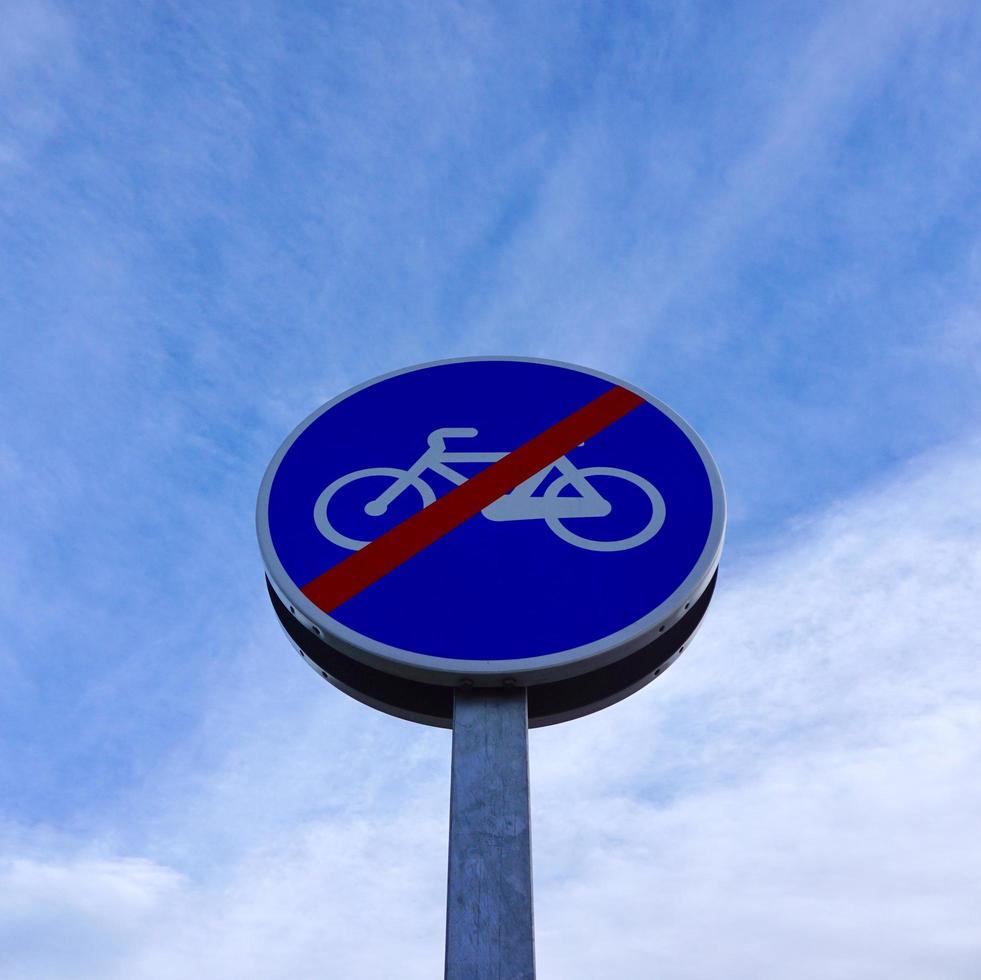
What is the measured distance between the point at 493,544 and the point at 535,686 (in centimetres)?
48

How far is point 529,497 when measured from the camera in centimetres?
352

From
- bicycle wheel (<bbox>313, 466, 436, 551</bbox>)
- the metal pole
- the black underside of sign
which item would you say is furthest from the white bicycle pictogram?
the metal pole

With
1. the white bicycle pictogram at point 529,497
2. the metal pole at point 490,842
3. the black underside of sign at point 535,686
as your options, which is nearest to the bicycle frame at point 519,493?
the white bicycle pictogram at point 529,497

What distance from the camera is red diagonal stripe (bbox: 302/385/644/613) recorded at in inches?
131

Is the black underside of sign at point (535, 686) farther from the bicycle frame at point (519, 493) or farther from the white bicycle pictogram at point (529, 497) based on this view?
the bicycle frame at point (519, 493)

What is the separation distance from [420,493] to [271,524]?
52 centimetres

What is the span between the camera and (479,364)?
13.3 ft

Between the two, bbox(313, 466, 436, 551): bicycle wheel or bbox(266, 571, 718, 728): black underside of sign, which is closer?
bbox(266, 571, 718, 728): black underside of sign

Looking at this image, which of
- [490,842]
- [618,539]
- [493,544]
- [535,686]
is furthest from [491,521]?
[490,842]

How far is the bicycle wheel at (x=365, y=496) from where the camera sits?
344 cm

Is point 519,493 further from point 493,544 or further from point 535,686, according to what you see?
point 535,686

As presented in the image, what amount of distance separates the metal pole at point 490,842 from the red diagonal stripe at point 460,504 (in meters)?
0.50

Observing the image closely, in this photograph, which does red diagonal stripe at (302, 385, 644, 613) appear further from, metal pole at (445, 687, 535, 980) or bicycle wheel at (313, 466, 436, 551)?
metal pole at (445, 687, 535, 980)

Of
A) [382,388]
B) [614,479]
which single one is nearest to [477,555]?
[614,479]
